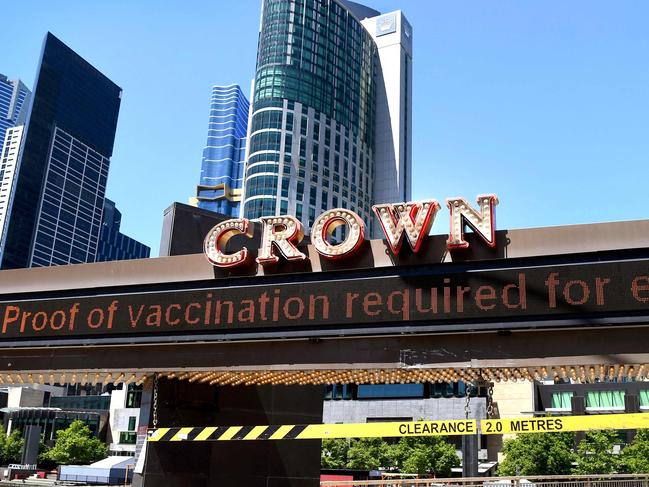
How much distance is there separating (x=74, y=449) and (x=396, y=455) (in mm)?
44544

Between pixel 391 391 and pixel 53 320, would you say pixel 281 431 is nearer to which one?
pixel 53 320

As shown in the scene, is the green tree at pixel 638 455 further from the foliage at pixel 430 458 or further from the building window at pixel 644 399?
the building window at pixel 644 399

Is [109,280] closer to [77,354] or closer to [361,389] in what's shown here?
[77,354]

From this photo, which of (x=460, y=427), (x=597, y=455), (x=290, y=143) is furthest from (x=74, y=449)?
(x=290, y=143)

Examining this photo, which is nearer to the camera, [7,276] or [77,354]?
[77,354]

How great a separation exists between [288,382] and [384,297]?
4487 millimetres

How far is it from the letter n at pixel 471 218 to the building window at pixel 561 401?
91794mm

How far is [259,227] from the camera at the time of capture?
2298 centimetres

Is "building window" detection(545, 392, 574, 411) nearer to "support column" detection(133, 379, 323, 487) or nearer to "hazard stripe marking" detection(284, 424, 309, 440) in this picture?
"support column" detection(133, 379, 323, 487)

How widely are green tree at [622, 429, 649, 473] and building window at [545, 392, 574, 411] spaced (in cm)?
2831

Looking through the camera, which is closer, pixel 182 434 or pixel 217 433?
pixel 217 433

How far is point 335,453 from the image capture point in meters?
93.9

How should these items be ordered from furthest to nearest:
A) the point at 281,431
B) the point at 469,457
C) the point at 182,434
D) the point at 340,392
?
the point at 340,392
the point at 469,457
the point at 182,434
the point at 281,431

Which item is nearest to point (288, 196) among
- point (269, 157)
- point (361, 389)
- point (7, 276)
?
point (269, 157)
